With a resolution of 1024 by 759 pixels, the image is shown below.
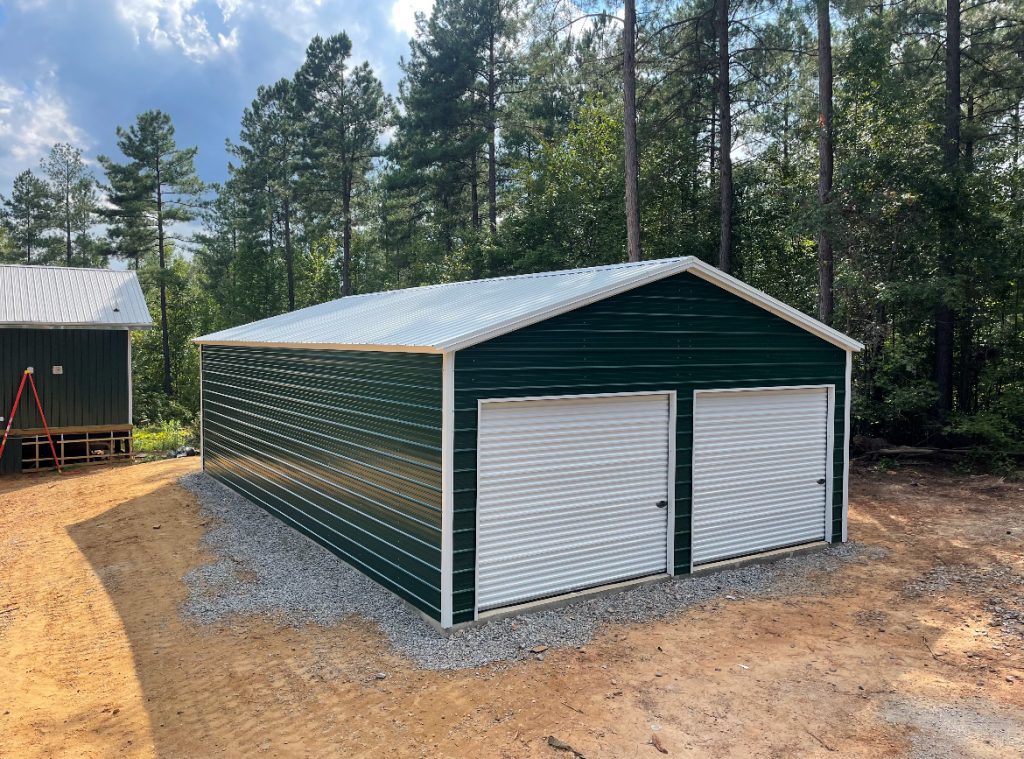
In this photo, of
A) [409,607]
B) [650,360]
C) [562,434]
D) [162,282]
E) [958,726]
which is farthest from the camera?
[162,282]

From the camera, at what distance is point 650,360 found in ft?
22.5

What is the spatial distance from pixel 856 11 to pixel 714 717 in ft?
43.9

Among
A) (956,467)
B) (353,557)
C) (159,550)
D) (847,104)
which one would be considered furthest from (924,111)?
(159,550)

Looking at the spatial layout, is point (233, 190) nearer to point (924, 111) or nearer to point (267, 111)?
point (267, 111)

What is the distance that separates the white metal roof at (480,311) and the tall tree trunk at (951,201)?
6.13m

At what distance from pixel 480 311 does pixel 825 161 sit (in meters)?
9.79

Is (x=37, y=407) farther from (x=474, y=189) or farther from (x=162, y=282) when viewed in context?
(x=474, y=189)

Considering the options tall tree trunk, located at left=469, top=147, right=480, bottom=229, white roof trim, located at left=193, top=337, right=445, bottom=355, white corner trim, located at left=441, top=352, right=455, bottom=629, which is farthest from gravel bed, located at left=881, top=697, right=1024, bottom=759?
tall tree trunk, located at left=469, top=147, right=480, bottom=229

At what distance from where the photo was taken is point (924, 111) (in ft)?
43.3

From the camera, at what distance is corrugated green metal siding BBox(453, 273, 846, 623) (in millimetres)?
5824

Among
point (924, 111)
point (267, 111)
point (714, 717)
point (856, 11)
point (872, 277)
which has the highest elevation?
point (267, 111)

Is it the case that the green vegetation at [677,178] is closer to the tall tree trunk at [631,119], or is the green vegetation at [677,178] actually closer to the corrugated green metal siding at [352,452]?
the tall tree trunk at [631,119]

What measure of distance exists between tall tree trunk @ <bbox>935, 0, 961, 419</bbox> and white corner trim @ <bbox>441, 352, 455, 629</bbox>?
1014cm

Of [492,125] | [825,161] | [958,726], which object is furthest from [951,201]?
[492,125]
